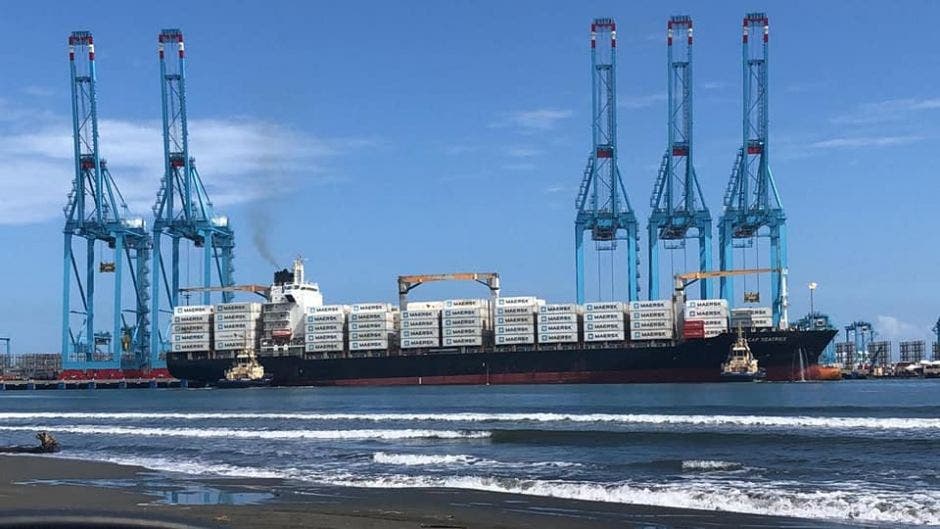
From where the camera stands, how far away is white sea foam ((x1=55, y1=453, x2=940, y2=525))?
47.5ft

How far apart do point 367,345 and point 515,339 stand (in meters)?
14.9

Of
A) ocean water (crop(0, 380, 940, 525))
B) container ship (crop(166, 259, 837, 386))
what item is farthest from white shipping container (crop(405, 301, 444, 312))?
ocean water (crop(0, 380, 940, 525))

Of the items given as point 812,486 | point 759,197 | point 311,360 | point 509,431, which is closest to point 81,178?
point 311,360

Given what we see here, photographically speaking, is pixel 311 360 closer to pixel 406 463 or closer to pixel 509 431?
pixel 509 431

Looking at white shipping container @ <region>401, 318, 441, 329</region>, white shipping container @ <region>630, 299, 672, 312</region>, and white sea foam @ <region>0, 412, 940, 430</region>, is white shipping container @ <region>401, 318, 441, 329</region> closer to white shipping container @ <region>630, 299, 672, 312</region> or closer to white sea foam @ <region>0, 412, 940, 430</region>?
white shipping container @ <region>630, 299, 672, 312</region>

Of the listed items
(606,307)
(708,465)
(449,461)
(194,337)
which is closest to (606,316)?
(606,307)

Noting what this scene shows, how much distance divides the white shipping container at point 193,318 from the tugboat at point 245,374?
943 cm

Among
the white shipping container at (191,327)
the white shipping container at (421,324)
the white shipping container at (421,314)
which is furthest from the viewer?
the white shipping container at (191,327)

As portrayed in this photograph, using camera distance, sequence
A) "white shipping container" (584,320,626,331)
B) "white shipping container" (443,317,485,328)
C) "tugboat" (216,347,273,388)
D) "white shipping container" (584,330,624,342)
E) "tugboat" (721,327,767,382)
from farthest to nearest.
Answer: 1. "white shipping container" (443,317,485,328)
2. "tugboat" (216,347,273,388)
3. "white shipping container" (584,320,626,331)
4. "white shipping container" (584,330,624,342)
5. "tugboat" (721,327,767,382)

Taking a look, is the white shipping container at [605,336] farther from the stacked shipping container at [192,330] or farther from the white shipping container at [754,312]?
the stacked shipping container at [192,330]

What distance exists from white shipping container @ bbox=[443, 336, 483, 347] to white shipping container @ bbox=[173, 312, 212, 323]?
26.5 meters

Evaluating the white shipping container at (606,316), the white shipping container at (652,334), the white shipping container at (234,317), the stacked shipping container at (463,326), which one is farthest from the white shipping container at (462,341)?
the white shipping container at (234,317)

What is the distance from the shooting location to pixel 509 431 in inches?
1233

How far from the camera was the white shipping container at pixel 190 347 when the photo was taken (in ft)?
345
